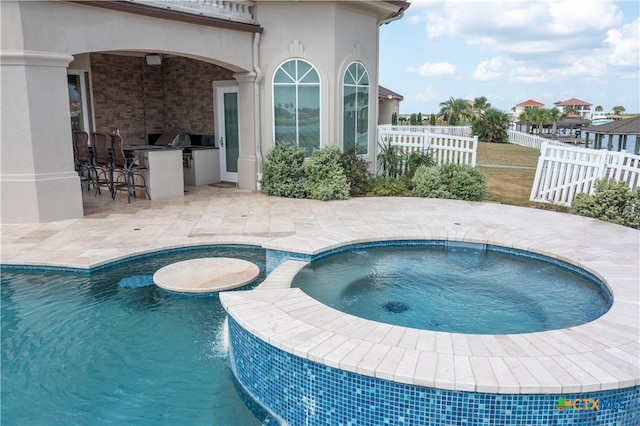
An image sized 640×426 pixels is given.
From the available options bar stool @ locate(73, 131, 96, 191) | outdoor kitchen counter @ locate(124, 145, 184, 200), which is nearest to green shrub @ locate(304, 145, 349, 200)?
outdoor kitchen counter @ locate(124, 145, 184, 200)

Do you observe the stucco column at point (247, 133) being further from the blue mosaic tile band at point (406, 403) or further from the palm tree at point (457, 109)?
the palm tree at point (457, 109)

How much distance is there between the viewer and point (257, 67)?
11344 millimetres

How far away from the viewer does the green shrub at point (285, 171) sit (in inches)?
437

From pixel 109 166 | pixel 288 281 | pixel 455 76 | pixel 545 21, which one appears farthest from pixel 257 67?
pixel 455 76

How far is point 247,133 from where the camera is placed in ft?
38.7

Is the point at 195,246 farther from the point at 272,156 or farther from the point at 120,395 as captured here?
the point at 272,156

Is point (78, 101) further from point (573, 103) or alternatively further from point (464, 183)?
point (573, 103)

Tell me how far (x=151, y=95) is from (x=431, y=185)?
338 inches

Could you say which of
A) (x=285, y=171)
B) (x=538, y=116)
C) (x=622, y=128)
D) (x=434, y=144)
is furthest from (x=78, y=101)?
(x=538, y=116)

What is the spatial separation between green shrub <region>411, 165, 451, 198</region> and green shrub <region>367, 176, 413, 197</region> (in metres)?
0.31

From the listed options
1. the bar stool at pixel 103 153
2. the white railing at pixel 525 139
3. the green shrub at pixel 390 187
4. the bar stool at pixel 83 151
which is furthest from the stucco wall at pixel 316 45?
the white railing at pixel 525 139

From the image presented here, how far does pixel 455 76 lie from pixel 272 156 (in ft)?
57.7

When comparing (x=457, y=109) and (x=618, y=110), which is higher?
(x=618, y=110)

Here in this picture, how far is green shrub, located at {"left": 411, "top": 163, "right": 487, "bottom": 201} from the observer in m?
10.7
